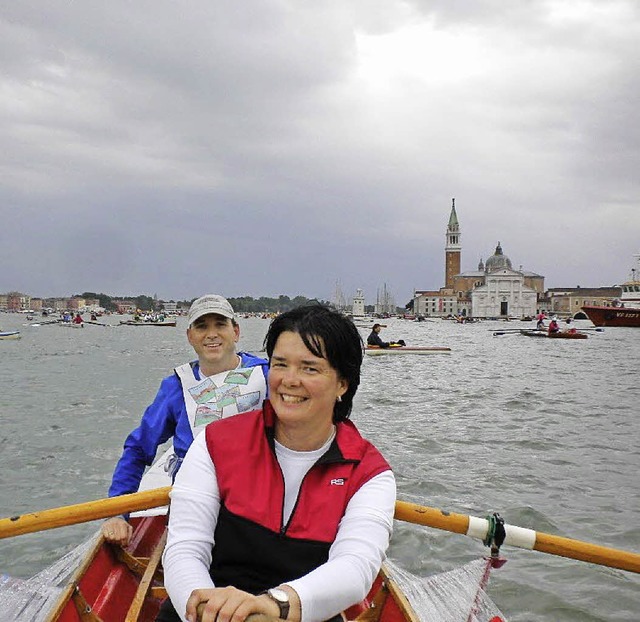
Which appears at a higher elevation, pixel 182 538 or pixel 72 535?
pixel 182 538

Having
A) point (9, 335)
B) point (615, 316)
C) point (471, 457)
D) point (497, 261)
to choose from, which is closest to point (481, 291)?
point (497, 261)

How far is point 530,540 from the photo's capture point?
3162mm

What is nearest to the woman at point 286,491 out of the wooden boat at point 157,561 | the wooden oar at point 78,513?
the wooden boat at point 157,561

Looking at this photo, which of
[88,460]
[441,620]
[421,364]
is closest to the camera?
[441,620]

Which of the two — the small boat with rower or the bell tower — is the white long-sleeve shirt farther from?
the bell tower

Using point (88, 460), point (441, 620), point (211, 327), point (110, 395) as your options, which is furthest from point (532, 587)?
point (110, 395)

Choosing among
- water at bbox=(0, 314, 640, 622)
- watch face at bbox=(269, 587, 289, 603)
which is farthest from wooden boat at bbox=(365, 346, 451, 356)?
watch face at bbox=(269, 587, 289, 603)

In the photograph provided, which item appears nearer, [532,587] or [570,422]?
[532,587]

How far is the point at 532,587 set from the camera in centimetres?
539

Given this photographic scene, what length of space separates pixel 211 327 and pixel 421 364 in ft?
77.3

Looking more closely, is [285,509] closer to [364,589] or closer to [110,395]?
[364,589]

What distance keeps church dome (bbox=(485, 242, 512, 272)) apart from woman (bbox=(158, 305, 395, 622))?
153861 mm

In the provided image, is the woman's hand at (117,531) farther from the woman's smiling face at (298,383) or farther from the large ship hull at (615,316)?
the large ship hull at (615,316)

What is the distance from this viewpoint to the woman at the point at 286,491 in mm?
2338
